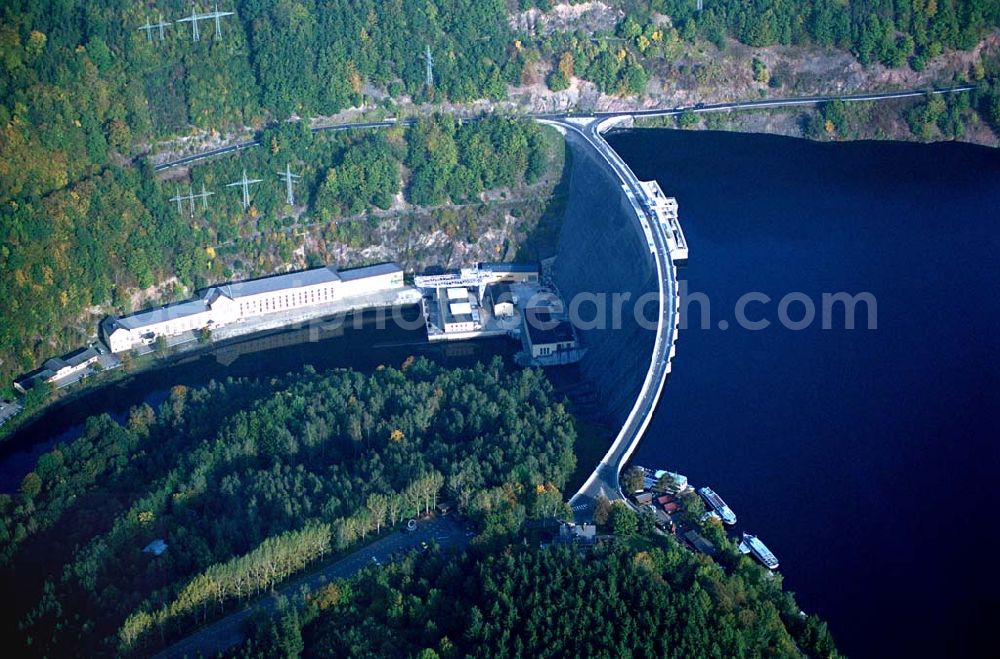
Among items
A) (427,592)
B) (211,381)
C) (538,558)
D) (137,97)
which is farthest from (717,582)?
(137,97)

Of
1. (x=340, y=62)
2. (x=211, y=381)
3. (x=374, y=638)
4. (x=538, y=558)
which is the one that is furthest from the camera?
(x=340, y=62)

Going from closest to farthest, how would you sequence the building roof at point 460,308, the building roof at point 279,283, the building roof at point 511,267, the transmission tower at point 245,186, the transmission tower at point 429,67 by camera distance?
the building roof at point 460,308 → the building roof at point 279,283 → the building roof at point 511,267 → the transmission tower at point 245,186 → the transmission tower at point 429,67

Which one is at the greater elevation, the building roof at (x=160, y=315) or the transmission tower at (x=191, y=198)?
the transmission tower at (x=191, y=198)

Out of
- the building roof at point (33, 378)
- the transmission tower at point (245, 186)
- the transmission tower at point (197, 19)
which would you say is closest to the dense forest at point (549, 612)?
the building roof at point (33, 378)

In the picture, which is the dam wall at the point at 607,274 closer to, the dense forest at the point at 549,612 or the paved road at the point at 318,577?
the paved road at the point at 318,577

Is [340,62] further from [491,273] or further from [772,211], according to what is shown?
[772,211]

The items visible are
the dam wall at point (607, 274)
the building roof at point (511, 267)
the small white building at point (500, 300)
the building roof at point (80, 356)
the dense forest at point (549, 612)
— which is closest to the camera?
the dense forest at point (549, 612)
